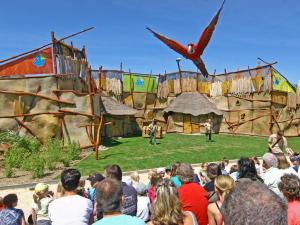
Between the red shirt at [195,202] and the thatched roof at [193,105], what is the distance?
2662 cm

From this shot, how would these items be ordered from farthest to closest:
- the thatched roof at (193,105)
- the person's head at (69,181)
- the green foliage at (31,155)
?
the thatched roof at (193,105)
the green foliage at (31,155)
the person's head at (69,181)

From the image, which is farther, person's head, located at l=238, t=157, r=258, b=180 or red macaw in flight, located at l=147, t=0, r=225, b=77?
red macaw in flight, located at l=147, t=0, r=225, b=77

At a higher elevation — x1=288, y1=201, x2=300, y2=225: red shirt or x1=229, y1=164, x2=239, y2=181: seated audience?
x1=288, y1=201, x2=300, y2=225: red shirt

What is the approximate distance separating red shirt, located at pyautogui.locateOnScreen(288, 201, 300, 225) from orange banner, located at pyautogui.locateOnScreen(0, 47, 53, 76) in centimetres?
1678

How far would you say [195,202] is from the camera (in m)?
4.63

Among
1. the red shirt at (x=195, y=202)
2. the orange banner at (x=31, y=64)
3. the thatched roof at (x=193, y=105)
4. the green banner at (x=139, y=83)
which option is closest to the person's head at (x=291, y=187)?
the red shirt at (x=195, y=202)

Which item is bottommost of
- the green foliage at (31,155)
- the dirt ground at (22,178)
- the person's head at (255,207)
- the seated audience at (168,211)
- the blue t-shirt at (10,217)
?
the dirt ground at (22,178)

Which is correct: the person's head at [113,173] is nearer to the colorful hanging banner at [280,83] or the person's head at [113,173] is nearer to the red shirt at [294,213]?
the red shirt at [294,213]

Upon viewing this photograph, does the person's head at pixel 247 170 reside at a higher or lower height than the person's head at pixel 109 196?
lower

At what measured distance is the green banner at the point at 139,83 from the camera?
32375 mm

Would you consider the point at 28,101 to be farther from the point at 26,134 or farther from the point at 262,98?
the point at 262,98

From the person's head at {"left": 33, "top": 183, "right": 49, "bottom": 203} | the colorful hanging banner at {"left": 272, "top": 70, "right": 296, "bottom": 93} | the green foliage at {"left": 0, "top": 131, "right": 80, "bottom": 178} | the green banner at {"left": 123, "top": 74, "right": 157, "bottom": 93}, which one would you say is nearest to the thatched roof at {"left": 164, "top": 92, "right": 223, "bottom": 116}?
the green banner at {"left": 123, "top": 74, "right": 157, "bottom": 93}

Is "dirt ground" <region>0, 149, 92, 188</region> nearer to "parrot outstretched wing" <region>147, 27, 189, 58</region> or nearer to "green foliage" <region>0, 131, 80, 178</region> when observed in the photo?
"green foliage" <region>0, 131, 80, 178</region>

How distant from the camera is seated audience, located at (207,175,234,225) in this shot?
4250mm
